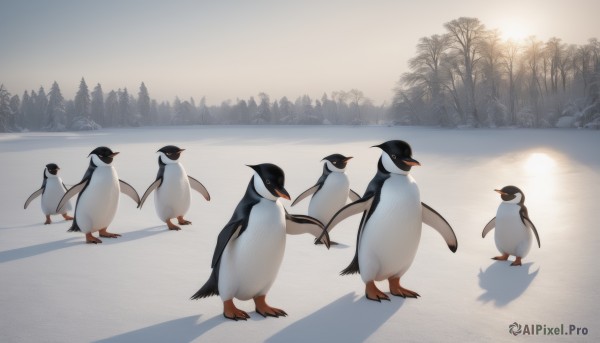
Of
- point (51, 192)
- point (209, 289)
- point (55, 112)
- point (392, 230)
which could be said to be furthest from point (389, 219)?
point (55, 112)

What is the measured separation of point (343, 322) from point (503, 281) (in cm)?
196

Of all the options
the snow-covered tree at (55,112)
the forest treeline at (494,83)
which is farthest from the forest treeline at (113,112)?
the forest treeline at (494,83)

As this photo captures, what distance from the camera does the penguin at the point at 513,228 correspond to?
15.9 ft

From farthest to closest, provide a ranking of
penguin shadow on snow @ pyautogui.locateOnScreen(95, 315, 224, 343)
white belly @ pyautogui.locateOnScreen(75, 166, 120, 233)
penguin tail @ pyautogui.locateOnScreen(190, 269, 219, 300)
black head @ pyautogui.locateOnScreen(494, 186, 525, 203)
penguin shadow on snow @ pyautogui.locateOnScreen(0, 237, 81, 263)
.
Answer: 1. white belly @ pyautogui.locateOnScreen(75, 166, 120, 233)
2. penguin shadow on snow @ pyautogui.locateOnScreen(0, 237, 81, 263)
3. black head @ pyautogui.locateOnScreen(494, 186, 525, 203)
4. penguin tail @ pyautogui.locateOnScreen(190, 269, 219, 300)
5. penguin shadow on snow @ pyautogui.locateOnScreen(95, 315, 224, 343)

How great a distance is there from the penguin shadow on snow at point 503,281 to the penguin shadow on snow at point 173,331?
94.9 inches

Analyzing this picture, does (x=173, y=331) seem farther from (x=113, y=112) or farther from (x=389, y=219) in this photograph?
(x=113, y=112)

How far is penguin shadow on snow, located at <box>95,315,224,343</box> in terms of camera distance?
10.1 ft

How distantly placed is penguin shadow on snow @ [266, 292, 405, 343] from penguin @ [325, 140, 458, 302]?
0.48ft

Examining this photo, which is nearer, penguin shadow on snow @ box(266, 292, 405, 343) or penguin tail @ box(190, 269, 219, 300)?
penguin shadow on snow @ box(266, 292, 405, 343)

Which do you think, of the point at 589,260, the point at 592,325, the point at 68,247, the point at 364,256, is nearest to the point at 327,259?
the point at 364,256

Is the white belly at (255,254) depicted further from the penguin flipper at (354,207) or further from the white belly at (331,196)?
the white belly at (331,196)

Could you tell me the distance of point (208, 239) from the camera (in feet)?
20.1

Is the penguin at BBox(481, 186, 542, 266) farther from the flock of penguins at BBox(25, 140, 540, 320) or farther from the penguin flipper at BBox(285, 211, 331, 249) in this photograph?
the penguin flipper at BBox(285, 211, 331, 249)

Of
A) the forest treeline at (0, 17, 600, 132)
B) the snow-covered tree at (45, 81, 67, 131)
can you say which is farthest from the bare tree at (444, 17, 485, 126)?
the snow-covered tree at (45, 81, 67, 131)
